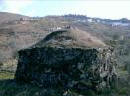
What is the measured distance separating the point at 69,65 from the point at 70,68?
268mm

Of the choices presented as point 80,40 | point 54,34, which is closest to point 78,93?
point 80,40

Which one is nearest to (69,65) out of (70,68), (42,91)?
(70,68)

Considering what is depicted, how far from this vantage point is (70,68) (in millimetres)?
22047

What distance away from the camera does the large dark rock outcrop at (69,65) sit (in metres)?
21.8

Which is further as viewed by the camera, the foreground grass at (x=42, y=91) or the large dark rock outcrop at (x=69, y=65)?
the large dark rock outcrop at (x=69, y=65)

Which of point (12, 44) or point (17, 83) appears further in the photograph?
point (12, 44)

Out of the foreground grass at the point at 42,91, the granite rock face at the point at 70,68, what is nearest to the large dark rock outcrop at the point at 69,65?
the granite rock face at the point at 70,68

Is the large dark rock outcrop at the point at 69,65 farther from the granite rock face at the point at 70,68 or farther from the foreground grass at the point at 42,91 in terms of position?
the foreground grass at the point at 42,91

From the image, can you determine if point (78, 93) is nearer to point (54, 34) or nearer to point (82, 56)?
point (82, 56)

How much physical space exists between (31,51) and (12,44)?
59.0 m

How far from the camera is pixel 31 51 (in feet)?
79.0

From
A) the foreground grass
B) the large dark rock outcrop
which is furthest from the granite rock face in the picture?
the foreground grass

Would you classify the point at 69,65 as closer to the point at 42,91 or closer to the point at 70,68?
the point at 70,68

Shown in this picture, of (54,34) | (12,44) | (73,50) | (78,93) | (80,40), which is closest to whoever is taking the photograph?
(78,93)
